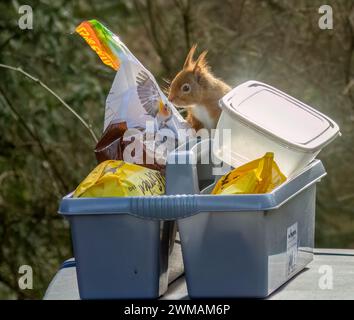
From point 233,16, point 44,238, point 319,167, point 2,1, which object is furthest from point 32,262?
point 319,167

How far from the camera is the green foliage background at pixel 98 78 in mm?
3828

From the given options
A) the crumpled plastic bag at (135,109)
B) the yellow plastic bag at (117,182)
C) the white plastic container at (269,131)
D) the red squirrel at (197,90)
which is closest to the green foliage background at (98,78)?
the red squirrel at (197,90)

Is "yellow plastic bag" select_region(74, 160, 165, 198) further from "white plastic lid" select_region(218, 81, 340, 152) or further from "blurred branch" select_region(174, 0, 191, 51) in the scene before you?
"blurred branch" select_region(174, 0, 191, 51)

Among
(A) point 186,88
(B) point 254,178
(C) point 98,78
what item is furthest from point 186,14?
(B) point 254,178

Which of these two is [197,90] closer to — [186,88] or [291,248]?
[186,88]

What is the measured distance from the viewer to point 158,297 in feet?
6.33

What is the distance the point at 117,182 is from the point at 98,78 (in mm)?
2239

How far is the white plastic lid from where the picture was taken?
201cm

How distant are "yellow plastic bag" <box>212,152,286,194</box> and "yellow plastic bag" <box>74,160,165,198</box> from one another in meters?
0.14

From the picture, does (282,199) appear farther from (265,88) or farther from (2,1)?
(2,1)

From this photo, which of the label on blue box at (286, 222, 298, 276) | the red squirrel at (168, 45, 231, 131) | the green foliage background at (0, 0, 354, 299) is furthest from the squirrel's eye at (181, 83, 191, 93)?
the label on blue box at (286, 222, 298, 276)

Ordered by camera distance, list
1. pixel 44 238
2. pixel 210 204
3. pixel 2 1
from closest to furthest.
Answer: pixel 210 204 < pixel 2 1 < pixel 44 238

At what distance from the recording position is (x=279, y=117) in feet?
6.90

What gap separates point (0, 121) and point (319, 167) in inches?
73.5
